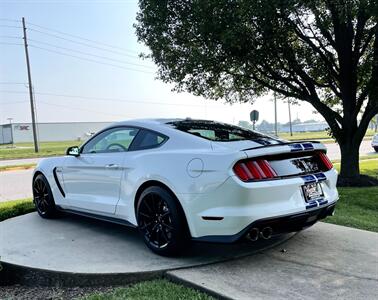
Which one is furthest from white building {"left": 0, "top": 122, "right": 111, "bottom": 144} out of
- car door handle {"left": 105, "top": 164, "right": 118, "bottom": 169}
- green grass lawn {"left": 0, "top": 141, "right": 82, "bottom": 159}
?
car door handle {"left": 105, "top": 164, "right": 118, "bottom": 169}

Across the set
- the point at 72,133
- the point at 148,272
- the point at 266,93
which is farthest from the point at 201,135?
the point at 72,133

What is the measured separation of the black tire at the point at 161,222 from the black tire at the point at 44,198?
2191 mm

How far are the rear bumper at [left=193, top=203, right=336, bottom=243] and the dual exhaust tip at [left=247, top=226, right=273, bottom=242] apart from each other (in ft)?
0.11

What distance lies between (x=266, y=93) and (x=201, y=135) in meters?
7.87

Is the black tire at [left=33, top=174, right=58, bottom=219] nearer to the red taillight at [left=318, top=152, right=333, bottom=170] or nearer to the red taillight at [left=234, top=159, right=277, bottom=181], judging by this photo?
the red taillight at [left=234, top=159, right=277, bottom=181]

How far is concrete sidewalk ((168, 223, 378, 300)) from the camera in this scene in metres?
3.35

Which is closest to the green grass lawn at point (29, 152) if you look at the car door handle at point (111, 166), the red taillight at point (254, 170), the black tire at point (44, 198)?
the black tire at point (44, 198)

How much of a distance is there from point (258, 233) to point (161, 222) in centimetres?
101

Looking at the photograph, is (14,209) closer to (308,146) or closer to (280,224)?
(280,224)

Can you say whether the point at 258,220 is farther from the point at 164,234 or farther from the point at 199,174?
the point at 164,234

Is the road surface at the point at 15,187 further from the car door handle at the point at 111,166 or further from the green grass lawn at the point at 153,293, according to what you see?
the green grass lawn at the point at 153,293

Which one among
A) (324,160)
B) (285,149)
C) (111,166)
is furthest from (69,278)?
(324,160)

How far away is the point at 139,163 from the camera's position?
4.56 m

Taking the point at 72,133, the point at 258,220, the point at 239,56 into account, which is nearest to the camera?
the point at 258,220
